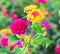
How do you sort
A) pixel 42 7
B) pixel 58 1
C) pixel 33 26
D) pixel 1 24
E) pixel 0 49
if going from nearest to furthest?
pixel 33 26
pixel 0 49
pixel 1 24
pixel 42 7
pixel 58 1

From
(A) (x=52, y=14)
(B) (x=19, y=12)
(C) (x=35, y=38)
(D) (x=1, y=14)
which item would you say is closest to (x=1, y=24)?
(D) (x=1, y=14)

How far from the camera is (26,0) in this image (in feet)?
12.5

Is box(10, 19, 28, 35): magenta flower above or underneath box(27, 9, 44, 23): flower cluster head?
underneath

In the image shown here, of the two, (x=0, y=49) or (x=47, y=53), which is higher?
(x=0, y=49)

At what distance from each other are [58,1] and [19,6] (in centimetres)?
52

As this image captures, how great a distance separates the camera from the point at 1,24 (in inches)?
134

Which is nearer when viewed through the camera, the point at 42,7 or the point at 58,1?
the point at 42,7

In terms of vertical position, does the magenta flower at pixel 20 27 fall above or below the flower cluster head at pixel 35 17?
below

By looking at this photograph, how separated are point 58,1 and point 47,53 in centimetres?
89

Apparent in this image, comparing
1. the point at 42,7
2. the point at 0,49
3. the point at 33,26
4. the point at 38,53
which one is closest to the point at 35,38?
the point at 33,26

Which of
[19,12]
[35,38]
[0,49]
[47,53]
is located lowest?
[47,53]

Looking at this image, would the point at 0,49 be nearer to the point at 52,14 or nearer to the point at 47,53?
the point at 47,53

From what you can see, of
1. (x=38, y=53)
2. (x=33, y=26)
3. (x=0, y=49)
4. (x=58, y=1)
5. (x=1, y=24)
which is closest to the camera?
(x=33, y=26)

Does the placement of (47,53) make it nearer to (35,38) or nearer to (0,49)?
(0,49)
